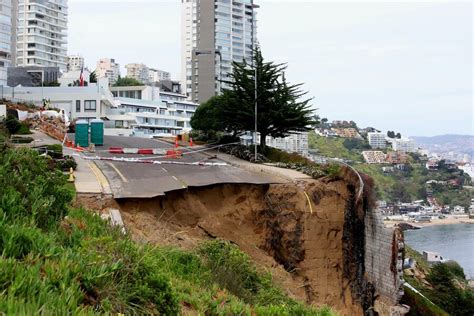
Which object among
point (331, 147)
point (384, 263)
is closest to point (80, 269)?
point (384, 263)

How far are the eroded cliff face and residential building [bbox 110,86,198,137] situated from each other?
51.1 metres

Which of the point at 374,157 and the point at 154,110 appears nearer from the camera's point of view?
the point at 154,110

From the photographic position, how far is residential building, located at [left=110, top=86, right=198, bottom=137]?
75.7 metres

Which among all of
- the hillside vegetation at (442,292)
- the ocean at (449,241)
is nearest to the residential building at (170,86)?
the ocean at (449,241)

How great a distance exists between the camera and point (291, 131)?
29.2 meters

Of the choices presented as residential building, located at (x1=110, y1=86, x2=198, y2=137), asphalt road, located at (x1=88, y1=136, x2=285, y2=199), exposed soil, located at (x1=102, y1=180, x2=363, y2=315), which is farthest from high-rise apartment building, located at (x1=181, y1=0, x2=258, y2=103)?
exposed soil, located at (x1=102, y1=180, x2=363, y2=315)

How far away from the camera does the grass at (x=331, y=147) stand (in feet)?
446

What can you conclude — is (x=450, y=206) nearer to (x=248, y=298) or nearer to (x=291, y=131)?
(x=291, y=131)

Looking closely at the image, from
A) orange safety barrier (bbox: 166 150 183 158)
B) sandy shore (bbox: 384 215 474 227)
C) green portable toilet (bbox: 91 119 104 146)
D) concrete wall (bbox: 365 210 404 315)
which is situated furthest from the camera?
sandy shore (bbox: 384 215 474 227)

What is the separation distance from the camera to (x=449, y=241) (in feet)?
313

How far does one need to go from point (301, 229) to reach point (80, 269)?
13.8 m

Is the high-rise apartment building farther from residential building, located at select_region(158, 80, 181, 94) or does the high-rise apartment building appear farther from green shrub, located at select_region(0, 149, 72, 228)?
green shrub, located at select_region(0, 149, 72, 228)

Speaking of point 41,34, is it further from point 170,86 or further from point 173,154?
point 173,154

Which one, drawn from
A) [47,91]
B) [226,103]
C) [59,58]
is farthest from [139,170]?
[59,58]
